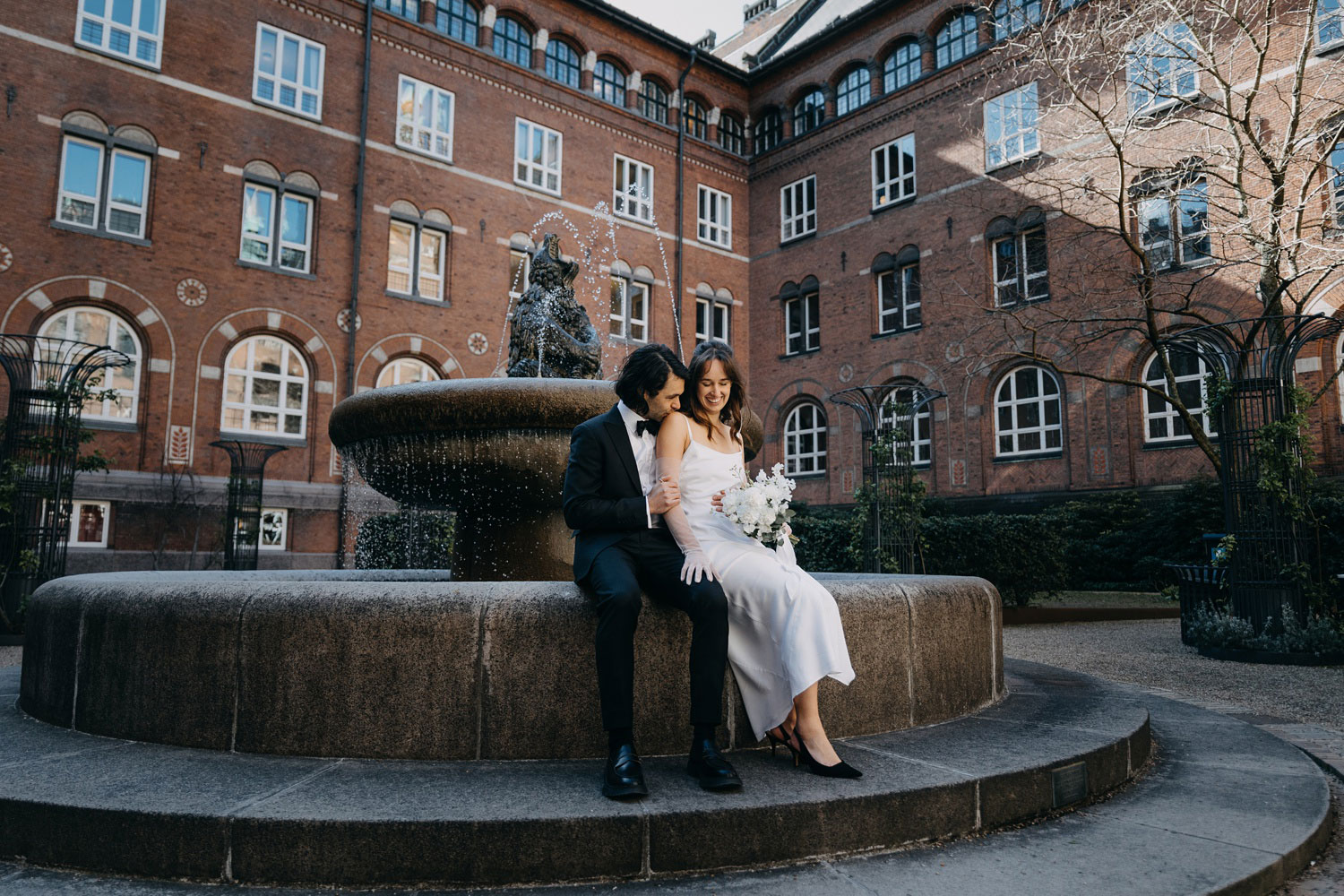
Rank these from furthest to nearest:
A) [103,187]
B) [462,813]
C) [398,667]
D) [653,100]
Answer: [653,100], [103,187], [398,667], [462,813]

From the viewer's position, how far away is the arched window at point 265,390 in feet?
60.9

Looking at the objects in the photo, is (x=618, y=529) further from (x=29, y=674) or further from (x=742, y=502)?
(x=29, y=674)

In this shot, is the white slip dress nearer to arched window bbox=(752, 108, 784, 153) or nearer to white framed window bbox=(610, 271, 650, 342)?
white framed window bbox=(610, 271, 650, 342)

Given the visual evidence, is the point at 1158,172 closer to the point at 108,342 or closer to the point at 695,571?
the point at 695,571

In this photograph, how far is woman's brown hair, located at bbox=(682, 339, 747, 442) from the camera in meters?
3.54

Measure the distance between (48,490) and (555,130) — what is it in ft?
55.6

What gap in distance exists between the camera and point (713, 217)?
91.4 ft

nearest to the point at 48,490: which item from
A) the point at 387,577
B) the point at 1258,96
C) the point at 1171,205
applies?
the point at 387,577

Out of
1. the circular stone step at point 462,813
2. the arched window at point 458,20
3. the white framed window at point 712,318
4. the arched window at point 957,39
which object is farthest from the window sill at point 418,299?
the circular stone step at point 462,813

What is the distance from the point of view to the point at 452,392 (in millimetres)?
4797

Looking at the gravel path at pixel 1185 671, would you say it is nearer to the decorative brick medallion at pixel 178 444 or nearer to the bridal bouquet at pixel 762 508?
the bridal bouquet at pixel 762 508

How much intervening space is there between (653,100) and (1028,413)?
1446 centimetres

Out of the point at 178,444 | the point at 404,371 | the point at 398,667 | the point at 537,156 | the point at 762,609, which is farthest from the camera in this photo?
the point at 537,156

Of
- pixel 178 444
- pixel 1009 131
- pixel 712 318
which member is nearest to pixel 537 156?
pixel 712 318
